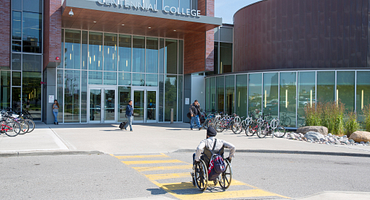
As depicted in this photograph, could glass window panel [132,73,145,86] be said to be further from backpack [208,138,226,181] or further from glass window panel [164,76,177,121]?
backpack [208,138,226,181]

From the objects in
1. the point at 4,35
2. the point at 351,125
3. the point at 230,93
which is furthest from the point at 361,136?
the point at 4,35

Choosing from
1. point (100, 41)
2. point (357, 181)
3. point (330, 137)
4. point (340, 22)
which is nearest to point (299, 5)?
point (340, 22)

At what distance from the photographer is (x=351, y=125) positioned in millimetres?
17516

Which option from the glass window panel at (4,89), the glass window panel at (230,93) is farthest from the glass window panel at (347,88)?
the glass window panel at (4,89)

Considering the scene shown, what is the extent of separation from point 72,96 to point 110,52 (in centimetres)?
436

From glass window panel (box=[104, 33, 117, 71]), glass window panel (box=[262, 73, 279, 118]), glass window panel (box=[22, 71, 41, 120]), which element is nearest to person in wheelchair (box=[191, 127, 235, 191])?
glass window panel (box=[262, 73, 279, 118])

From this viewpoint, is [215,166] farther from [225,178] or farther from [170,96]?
[170,96]

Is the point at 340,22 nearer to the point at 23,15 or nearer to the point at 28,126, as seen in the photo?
the point at 28,126

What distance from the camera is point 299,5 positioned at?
80.1ft

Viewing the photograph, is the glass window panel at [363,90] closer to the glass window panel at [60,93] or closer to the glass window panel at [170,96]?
the glass window panel at [170,96]

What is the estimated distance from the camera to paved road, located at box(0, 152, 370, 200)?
6.40 m

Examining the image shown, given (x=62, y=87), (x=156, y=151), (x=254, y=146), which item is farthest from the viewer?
(x=62, y=87)

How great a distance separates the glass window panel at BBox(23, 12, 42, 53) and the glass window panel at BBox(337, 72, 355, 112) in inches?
831

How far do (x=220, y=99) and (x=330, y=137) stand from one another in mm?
10067
